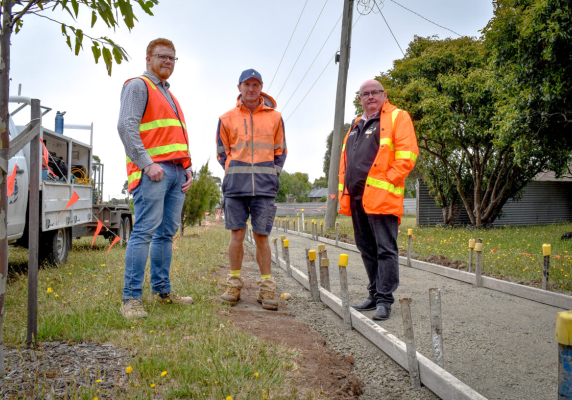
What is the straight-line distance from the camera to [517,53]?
934 centimetres

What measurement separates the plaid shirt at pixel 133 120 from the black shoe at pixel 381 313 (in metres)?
2.21

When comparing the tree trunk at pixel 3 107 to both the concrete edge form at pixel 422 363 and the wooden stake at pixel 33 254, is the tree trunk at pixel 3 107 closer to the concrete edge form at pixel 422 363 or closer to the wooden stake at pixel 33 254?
the wooden stake at pixel 33 254

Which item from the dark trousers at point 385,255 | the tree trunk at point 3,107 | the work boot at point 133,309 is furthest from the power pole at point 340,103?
the tree trunk at point 3,107

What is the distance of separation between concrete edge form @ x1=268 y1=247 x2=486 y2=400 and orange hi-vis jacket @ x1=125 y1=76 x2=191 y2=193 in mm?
1978

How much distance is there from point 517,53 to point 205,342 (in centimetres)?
947

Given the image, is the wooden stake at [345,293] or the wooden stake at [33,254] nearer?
the wooden stake at [33,254]

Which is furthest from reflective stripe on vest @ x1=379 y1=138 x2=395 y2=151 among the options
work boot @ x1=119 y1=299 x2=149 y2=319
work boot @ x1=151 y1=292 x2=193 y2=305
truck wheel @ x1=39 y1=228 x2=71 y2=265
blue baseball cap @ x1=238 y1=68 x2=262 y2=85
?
truck wheel @ x1=39 y1=228 x2=71 y2=265

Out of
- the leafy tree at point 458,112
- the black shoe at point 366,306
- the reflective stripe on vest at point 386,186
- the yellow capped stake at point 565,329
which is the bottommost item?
the black shoe at point 366,306

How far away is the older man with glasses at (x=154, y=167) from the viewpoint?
3.44 m

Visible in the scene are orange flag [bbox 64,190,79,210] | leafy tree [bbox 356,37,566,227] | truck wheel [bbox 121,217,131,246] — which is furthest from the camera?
leafy tree [bbox 356,37,566,227]

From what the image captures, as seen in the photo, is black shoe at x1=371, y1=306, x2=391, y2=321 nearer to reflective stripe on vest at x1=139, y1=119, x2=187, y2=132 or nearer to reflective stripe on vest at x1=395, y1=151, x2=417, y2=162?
reflective stripe on vest at x1=395, y1=151, x2=417, y2=162

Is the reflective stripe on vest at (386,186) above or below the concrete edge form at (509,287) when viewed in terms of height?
above

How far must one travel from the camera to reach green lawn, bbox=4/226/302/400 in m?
2.19

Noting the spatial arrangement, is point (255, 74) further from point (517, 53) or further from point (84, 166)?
point (517, 53)
